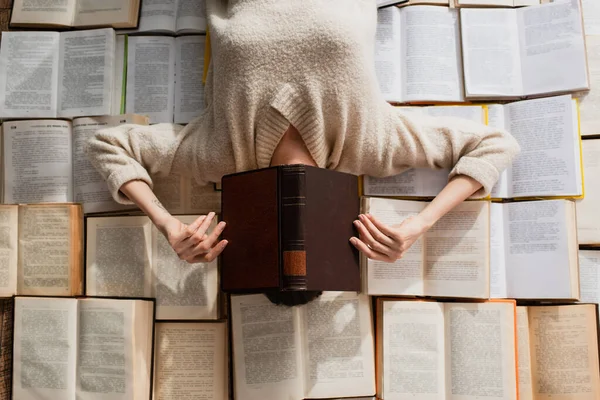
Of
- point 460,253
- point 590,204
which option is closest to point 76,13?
point 460,253

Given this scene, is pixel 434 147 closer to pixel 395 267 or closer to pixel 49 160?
pixel 395 267

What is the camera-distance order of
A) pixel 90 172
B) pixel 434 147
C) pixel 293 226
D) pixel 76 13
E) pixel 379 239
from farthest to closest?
pixel 76 13, pixel 90 172, pixel 434 147, pixel 379 239, pixel 293 226

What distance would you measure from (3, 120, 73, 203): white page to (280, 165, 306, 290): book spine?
2.24 feet

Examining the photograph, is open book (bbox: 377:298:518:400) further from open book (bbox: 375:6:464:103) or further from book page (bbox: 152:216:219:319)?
open book (bbox: 375:6:464:103)

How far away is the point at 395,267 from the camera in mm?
1386

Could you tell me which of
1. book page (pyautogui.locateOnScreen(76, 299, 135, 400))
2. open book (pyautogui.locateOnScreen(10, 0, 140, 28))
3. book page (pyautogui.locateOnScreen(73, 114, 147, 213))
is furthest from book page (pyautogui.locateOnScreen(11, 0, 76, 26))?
book page (pyautogui.locateOnScreen(76, 299, 135, 400))

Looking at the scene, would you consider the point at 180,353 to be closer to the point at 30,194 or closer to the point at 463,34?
the point at 30,194

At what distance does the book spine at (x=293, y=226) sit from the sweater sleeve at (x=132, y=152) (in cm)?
35

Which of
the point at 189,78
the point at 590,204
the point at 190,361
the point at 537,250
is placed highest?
the point at 189,78

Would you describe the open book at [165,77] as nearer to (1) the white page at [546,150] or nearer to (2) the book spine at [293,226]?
(2) the book spine at [293,226]

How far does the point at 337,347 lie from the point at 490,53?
0.89m

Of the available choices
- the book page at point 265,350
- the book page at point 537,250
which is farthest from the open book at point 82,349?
the book page at point 537,250

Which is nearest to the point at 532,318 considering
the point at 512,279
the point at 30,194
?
the point at 512,279

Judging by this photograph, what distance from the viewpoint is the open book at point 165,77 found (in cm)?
149
